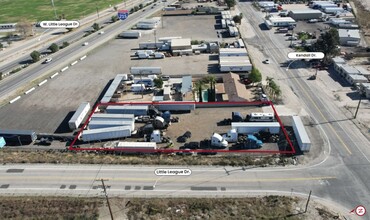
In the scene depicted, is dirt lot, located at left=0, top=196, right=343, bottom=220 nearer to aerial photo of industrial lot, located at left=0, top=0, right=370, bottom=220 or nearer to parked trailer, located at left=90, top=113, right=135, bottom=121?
aerial photo of industrial lot, located at left=0, top=0, right=370, bottom=220

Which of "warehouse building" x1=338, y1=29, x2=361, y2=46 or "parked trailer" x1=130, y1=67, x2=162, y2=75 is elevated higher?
"warehouse building" x1=338, y1=29, x2=361, y2=46

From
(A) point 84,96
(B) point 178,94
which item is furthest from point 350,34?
(A) point 84,96

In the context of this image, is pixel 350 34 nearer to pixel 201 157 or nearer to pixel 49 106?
pixel 201 157

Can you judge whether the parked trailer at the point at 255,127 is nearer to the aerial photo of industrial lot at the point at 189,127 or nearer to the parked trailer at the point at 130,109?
the aerial photo of industrial lot at the point at 189,127

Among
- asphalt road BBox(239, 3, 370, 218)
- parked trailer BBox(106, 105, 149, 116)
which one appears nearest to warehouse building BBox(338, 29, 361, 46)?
asphalt road BBox(239, 3, 370, 218)

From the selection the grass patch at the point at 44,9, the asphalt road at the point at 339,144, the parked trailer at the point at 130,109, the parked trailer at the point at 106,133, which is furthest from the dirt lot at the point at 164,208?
the grass patch at the point at 44,9

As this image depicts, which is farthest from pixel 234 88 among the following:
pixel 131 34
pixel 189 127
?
pixel 131 34
